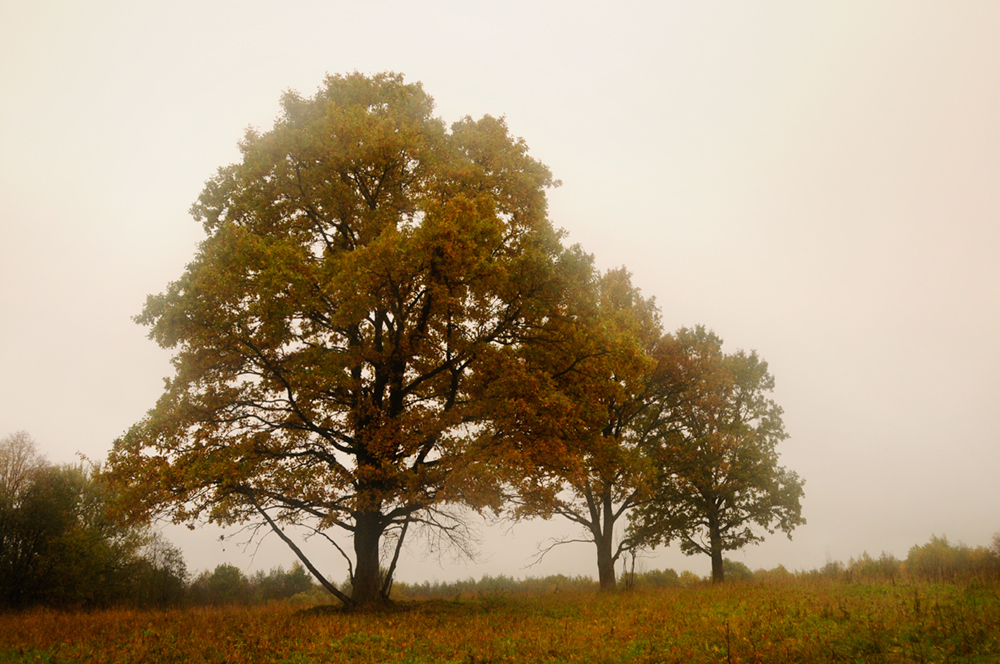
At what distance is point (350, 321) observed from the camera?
1315cm

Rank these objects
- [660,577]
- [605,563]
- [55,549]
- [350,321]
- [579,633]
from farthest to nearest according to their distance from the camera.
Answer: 1. [660,577]
2. [55,549]
3. [605,563]
4. [350,321]
5. [579,633]

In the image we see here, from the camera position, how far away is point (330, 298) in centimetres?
1371

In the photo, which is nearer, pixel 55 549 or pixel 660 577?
pixel 55 549

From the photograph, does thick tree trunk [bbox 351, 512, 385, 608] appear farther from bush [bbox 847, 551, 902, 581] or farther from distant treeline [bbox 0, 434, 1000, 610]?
bush [bbox 847, 551, 902, 581]

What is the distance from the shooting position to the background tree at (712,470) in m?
23.6

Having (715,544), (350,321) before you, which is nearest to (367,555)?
(350,321)

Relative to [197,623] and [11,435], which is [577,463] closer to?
[197,623]

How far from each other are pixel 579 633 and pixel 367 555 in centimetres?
655

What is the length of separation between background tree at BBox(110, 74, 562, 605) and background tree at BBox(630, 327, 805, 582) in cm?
1206

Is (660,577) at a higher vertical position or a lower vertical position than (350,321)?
lower

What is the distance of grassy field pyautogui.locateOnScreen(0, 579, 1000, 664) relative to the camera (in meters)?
8.26

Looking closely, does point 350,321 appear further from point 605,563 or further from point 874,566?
point 874,566

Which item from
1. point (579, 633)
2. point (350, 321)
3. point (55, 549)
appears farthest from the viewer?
point (55, 549)

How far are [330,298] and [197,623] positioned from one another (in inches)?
310
